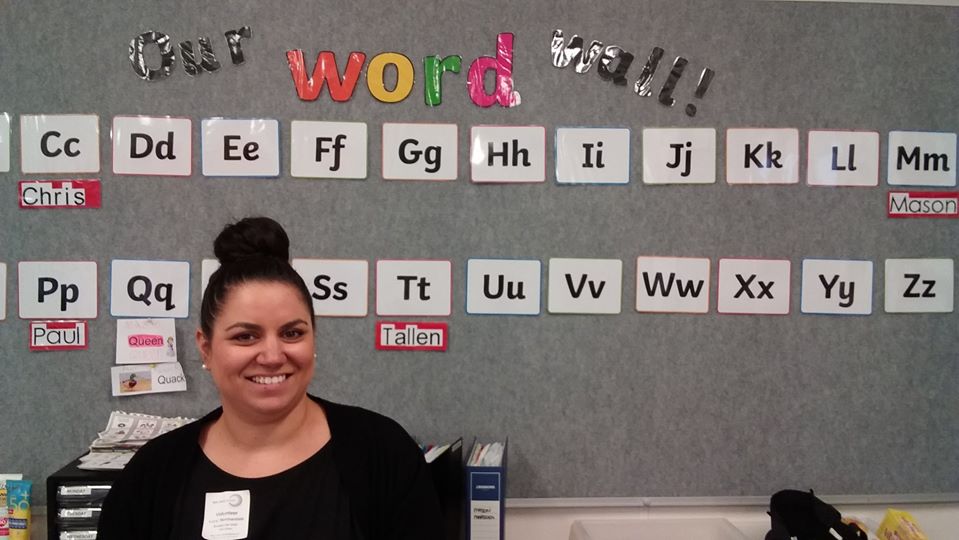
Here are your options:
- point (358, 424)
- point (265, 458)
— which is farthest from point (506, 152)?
point (265, 458)

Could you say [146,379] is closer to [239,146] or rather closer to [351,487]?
[239,146]

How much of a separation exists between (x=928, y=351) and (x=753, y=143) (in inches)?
25.1

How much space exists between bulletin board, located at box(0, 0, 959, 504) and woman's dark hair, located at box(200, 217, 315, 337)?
38 cm

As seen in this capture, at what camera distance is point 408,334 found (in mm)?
1380

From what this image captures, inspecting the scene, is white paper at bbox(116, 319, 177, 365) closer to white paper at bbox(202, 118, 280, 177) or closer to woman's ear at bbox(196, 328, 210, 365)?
white paper at bbox(202, 118, 280, 177)

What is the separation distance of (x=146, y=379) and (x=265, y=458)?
572 millimetres

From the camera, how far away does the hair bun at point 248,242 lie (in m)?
0.98

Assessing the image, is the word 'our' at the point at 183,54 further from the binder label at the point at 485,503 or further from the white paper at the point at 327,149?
the binder label at the point at 485,503

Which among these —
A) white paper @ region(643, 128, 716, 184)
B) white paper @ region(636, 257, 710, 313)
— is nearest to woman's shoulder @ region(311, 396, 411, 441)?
white paper @ region(636, 257, 710, 313)

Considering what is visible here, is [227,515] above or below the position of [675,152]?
below

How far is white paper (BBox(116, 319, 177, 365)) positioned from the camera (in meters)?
1.36

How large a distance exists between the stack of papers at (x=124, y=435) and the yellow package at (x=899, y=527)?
5.13 ft

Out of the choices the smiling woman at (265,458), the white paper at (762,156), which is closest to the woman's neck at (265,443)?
the smiling woman at (265,458)

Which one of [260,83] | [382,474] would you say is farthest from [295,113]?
[382,474]
